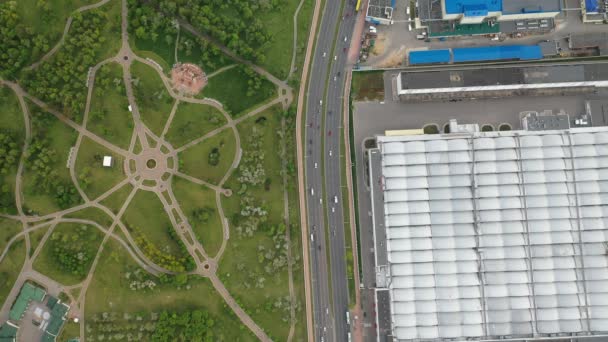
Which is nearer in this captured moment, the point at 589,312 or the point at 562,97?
the point at 589,312

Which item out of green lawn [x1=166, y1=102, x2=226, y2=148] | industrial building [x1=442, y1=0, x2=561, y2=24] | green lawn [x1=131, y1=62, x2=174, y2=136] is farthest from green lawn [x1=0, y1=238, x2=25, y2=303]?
industrial building [x1=442, y1=0, x2=561, y2=24]

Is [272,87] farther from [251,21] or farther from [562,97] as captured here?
[562,97]

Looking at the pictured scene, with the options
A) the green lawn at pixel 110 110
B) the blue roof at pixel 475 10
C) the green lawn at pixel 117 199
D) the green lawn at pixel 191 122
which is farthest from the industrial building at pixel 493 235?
the green lawn at pixel 110 110

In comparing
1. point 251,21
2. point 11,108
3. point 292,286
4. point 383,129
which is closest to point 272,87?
point 251,21

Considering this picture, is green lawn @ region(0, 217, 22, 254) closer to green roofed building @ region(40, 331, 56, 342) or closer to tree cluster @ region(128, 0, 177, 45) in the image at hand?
green roofed building @ region(40, 331, 56, 342)

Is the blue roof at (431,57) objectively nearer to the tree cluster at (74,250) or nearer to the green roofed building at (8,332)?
the tree cluster at (74,250)

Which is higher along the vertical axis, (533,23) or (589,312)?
(533,23)

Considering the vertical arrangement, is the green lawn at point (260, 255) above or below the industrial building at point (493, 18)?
below
